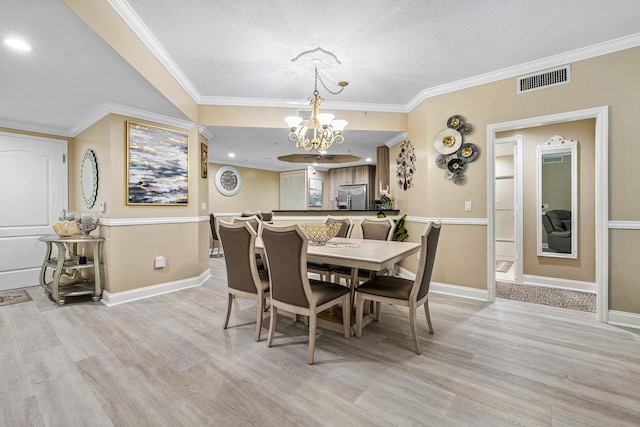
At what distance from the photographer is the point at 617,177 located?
263 centimetres

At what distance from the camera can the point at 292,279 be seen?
2.04 m

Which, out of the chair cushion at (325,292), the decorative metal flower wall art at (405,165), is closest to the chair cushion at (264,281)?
the chair cushion at (325,292)

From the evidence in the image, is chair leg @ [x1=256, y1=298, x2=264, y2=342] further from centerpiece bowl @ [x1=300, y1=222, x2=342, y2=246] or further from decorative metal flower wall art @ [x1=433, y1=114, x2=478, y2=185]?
decorative metal flower wall art @ [x1=433, y1=114, x2=478, y2=185]

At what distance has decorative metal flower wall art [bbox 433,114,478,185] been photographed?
338 cm

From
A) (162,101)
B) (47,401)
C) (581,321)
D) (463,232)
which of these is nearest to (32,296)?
(47,401)

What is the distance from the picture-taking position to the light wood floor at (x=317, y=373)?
1.51 m

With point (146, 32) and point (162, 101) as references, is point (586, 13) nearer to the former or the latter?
point (146, 32)

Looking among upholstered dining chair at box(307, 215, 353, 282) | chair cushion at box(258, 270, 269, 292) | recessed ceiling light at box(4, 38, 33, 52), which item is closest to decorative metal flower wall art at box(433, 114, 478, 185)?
upholstered dining chair at box(307, 215, 353, 282)

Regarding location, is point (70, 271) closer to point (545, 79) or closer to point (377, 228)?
point (377, 228)

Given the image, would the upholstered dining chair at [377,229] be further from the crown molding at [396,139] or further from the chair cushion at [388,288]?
the crown molding at [396,139]

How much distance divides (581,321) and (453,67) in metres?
2.84

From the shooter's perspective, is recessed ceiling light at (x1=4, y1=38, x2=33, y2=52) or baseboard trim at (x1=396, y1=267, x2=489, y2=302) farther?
baseboard trim at (x1=396, y1=267, x2=489, y2=302)

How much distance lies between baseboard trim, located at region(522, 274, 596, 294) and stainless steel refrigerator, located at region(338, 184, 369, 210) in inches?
158

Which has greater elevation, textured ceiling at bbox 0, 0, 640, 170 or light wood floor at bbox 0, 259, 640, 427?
textured ceiling at bbox 0, 0, 640, 170
